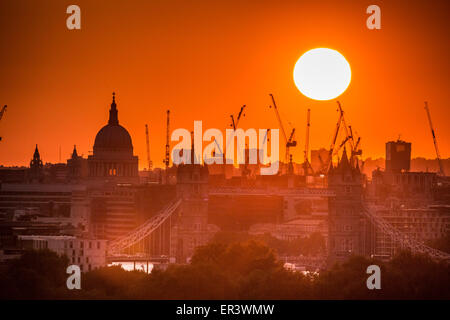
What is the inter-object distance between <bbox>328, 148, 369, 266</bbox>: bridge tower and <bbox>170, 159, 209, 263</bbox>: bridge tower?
12.5 meters

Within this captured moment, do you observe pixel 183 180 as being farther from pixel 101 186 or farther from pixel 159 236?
pixel 101 186

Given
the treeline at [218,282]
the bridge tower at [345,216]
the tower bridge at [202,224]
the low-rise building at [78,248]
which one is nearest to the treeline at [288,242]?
the tower bridge at [202,224]

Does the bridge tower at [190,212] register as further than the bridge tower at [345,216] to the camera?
Yes

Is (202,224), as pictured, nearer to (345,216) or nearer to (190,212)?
(190,212)

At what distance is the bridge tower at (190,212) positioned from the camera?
451 ft

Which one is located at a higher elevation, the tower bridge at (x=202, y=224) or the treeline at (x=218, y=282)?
the tower bridge at (x=202, y=224)

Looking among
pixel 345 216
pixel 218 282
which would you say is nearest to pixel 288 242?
pixel 345 216

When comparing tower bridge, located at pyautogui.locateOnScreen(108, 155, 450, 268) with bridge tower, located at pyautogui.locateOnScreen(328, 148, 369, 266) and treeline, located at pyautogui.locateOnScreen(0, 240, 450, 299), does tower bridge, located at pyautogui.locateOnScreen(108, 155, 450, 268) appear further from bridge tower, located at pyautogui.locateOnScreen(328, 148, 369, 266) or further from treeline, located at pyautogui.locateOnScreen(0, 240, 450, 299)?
treeline, located at pyautogui.locateOnScreen(0, 240, 450, 299)

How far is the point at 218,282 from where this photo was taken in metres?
90.6

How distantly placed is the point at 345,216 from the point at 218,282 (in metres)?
50.8

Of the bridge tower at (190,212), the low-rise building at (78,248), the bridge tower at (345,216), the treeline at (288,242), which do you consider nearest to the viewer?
the low-rise building at (78,248)

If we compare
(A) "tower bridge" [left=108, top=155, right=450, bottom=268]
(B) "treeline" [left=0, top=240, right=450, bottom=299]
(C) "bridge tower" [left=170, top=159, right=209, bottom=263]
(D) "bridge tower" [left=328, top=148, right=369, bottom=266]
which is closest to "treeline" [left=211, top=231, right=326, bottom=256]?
(A) "tower bridge" [left=108, top=155, right=450, bottom=268]

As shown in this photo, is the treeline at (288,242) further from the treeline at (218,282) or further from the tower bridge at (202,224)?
the treeline at (218,282)

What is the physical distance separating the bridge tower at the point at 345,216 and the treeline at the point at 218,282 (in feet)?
100
